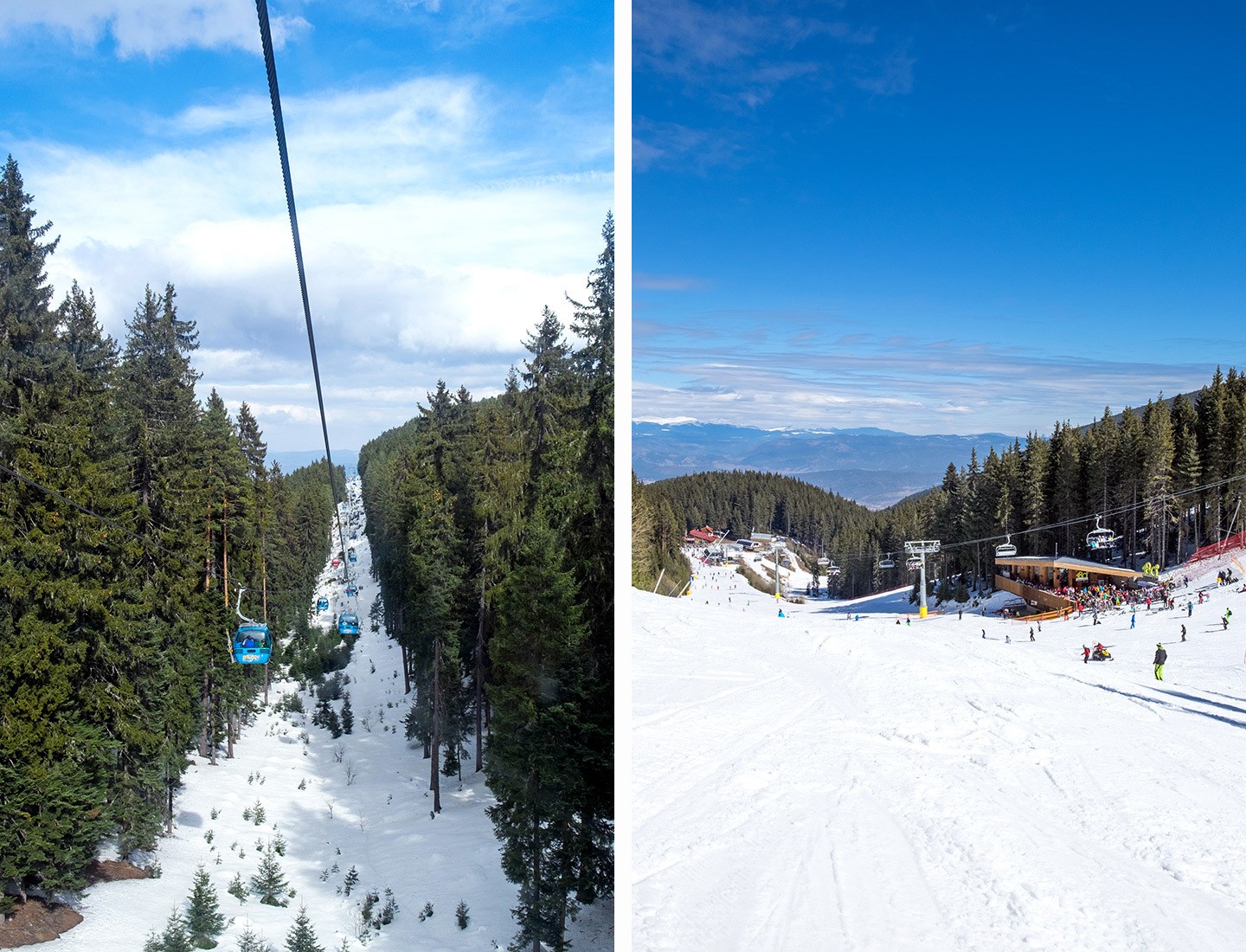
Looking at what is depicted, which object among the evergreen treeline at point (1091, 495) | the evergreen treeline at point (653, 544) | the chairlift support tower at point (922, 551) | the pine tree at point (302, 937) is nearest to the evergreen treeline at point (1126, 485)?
the evergreen treeline at point (1091, 495)

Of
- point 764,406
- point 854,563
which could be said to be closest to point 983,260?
point 764,406

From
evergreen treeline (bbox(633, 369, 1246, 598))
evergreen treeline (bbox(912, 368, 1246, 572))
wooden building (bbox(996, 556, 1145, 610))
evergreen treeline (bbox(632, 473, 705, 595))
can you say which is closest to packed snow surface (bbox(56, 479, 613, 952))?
evergreen treeline (bbox(632, 473, 705, 595))

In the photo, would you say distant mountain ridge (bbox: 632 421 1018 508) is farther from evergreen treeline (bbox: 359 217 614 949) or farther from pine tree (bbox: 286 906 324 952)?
pine tree (bbox: 286 906 324 952)

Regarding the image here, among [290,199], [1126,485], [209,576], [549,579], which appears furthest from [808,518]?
[290,199]

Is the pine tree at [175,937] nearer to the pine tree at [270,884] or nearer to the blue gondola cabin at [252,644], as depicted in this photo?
→ the pine tree at [270,884]

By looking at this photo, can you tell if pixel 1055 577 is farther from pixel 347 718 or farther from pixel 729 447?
pixel 347 718
